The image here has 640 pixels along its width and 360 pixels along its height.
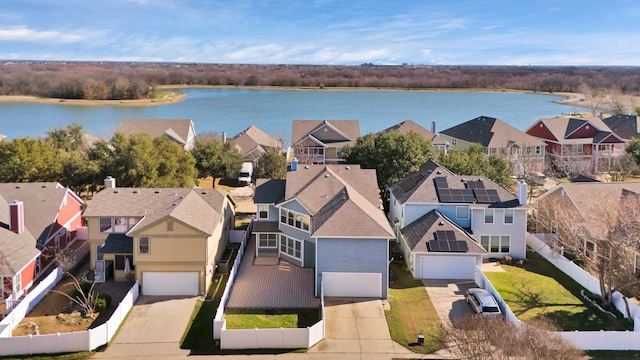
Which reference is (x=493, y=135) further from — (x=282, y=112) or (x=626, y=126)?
(x=282, y=112)

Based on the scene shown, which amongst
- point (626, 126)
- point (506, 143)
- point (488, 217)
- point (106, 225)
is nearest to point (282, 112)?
point (506, 143)

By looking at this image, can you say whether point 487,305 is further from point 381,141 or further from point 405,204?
point 381,141

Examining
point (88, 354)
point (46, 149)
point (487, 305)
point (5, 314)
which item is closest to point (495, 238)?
point (487, 305)

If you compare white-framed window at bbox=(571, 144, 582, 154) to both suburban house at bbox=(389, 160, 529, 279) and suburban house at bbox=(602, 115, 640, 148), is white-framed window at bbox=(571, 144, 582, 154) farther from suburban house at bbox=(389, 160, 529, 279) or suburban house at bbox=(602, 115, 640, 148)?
suburban house at bbox=(389, 160, 529, 279)

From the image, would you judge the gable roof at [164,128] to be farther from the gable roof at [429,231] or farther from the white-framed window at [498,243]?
the white-framed window at [498,243]

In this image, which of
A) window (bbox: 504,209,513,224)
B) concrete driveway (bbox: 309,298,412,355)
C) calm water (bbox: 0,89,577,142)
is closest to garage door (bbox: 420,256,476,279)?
concrete driveway (bbox: 309,298,412,355)

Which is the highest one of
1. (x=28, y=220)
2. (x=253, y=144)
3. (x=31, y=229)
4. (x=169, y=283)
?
(x=253, y=144)
